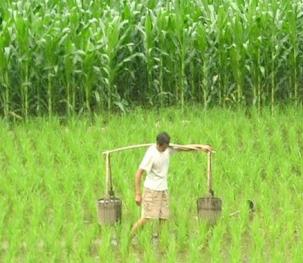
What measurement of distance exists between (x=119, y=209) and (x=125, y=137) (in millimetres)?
2439

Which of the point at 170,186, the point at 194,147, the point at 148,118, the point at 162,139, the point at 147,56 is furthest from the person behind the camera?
the point at 147,56

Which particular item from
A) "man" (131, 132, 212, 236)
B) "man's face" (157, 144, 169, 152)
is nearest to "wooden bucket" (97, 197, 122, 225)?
"man" (131, 132, 212, 236)

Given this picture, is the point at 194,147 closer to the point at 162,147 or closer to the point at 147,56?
the point at 162,147

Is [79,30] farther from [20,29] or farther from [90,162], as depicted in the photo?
[90,162]

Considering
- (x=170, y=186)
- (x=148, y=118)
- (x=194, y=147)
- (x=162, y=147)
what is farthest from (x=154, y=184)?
(x=148, y=118)

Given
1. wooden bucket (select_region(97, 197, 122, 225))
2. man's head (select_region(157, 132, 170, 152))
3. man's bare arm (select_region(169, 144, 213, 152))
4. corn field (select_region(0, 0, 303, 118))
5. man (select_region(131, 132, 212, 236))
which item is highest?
corn field (select_region(0, 0, 303, 118))

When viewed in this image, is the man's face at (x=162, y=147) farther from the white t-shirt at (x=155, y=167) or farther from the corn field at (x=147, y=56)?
the corn field at (x=147, y=56)

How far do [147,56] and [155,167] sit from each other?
4403 millimetres

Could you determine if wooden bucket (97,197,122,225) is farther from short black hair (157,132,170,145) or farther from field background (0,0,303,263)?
short black hair (157,132,170,145)

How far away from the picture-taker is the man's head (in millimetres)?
7875

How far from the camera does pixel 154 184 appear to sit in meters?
8.02

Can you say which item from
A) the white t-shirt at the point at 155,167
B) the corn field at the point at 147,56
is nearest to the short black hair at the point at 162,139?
the white t-shirt at the point at 155,167

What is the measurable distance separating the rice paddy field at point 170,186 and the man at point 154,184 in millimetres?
168

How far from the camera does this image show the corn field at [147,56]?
1180 cm
